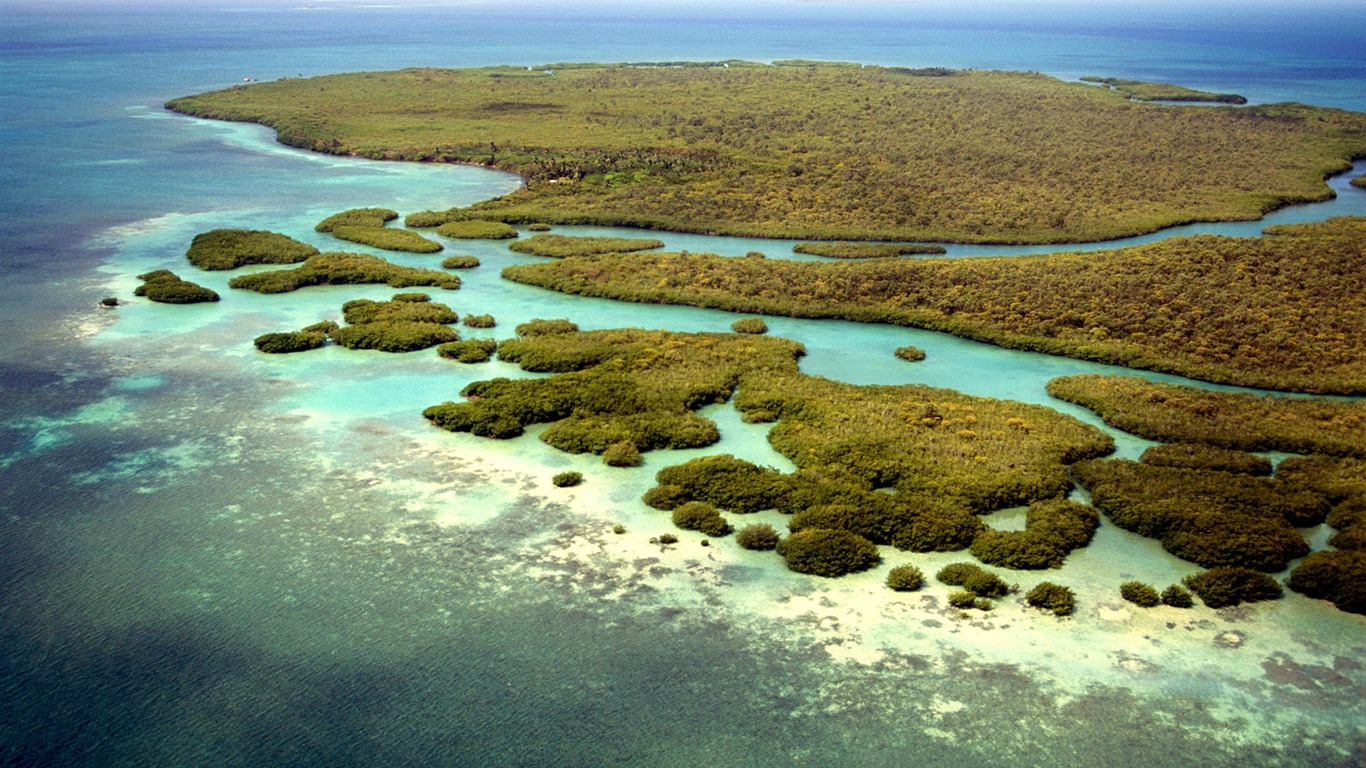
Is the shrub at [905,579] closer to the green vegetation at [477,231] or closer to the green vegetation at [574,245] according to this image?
the green vegetation at [574,245]

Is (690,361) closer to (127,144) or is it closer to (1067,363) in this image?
(1067,363)

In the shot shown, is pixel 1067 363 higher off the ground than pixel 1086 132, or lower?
lower

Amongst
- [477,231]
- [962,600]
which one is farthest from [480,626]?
[477,231]

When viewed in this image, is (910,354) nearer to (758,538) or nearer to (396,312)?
(758,538)

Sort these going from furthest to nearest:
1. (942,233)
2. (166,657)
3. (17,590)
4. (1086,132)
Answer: (1086,132), (942,233), (17,590), (166,657)

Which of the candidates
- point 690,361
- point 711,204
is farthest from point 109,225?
point 690,361

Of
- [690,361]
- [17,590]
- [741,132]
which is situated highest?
[741,132]

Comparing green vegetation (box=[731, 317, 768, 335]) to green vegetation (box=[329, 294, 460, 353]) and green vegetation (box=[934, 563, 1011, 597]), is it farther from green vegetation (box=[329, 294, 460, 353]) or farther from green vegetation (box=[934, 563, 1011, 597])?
green vegetation (box=[934, 563, 1011, 597])
